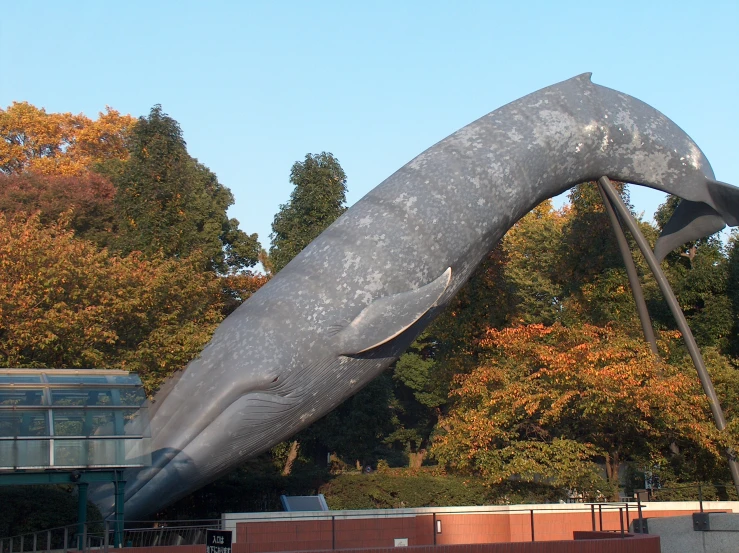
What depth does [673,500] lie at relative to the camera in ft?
80.8

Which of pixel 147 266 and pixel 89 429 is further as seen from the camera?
pixel 147 266

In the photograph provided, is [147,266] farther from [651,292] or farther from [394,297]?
[651,292]

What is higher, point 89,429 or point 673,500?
point 89,429

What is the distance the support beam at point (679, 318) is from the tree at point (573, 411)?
0.59m

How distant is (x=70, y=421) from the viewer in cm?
1341

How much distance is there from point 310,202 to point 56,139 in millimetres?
36358

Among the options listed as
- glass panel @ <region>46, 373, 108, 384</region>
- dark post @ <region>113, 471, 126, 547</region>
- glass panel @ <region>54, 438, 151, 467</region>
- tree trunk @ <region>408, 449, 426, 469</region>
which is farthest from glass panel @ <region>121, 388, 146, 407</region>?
tree trunk @ <region>408, 449, 426, 469</region>

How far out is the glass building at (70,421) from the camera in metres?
13.0

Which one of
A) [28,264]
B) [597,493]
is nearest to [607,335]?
[597,493]

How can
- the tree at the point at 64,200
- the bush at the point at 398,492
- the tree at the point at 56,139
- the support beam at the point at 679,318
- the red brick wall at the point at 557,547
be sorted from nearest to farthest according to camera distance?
the red brick wall at the point at 557,547 < the support beam at the point at 679,318 < the bush at the point at 398,492 < the tree at the point at 64,200 < the tree at the point at 56,139

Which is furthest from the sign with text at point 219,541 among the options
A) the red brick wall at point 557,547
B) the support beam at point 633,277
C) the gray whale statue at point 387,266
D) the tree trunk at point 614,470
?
the tree trunk at point 614,470

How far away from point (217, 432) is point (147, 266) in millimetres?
8026

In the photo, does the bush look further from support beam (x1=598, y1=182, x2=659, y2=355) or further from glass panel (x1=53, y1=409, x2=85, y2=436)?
glass panel (x1=53, y1=409, x2=85, y2=436)

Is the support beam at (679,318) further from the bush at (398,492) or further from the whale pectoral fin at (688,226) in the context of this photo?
the bush at (398,492)
